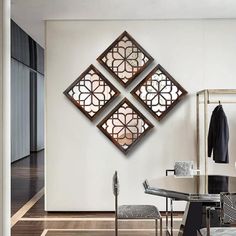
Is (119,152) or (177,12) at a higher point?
(177,12)

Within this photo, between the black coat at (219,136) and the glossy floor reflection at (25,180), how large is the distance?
2.82m

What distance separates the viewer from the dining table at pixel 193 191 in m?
3.53

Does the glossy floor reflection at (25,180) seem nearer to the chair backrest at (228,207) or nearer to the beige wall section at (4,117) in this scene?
the beige wall section at (4,117)

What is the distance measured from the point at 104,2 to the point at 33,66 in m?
9.31

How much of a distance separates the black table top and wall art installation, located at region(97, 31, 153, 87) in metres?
2.19

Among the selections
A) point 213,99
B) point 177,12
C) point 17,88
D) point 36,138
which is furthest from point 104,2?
point 36,138

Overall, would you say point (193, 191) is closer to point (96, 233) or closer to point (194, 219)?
point (194, 219)

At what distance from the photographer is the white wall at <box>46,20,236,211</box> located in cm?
630

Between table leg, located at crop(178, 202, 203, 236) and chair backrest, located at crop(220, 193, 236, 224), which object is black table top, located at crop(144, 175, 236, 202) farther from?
chair backrest, located at crop(220, 193, 236, 224)

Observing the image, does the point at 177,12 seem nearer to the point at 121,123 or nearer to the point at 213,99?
the point at 213,99

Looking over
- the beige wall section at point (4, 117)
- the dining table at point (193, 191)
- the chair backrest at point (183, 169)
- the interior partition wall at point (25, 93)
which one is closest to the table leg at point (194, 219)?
the dining table at point (193, 191)

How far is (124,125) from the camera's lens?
6355mm

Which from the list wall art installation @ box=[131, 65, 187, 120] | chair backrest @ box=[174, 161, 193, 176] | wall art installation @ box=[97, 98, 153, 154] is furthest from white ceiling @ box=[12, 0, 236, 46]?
chair backrest @ box=[174, 161, 193, 176]

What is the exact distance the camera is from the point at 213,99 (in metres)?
6.25
